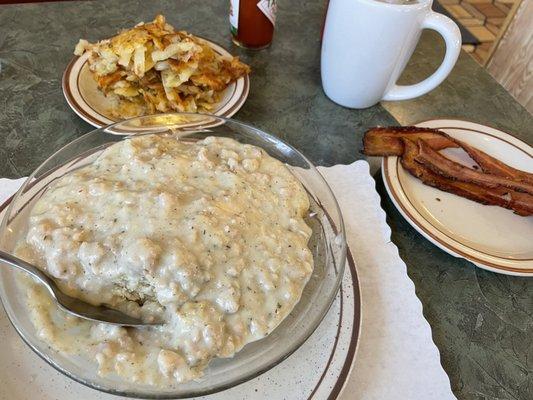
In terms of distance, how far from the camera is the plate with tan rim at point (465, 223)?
0.85 meters

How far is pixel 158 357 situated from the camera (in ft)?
1.91

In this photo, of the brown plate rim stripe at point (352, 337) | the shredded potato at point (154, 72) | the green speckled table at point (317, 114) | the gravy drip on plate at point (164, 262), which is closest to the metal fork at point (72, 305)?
the gravy drip on plate at point (164, 262)

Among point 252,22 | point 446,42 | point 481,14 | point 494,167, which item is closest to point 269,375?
point 494,167

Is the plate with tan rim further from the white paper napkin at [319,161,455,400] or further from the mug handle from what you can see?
the mug handle

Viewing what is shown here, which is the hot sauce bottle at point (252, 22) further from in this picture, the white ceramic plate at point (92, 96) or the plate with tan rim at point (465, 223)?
the plate with tan rim at point (465, 223)

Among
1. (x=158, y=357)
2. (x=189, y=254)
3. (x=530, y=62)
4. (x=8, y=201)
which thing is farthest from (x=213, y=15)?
(x=530, y=62)

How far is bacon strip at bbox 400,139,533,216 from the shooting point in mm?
955

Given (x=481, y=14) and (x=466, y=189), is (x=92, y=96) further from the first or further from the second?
(x=481, y=14)

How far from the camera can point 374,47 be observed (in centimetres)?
104

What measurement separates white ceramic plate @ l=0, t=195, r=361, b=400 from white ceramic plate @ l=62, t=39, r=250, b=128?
462 mm

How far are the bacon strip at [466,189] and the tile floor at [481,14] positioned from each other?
99.0 inches

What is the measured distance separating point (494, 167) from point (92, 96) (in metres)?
0.91

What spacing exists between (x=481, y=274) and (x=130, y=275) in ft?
2.13

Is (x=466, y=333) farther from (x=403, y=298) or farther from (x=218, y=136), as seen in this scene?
(x=218, y=136)
